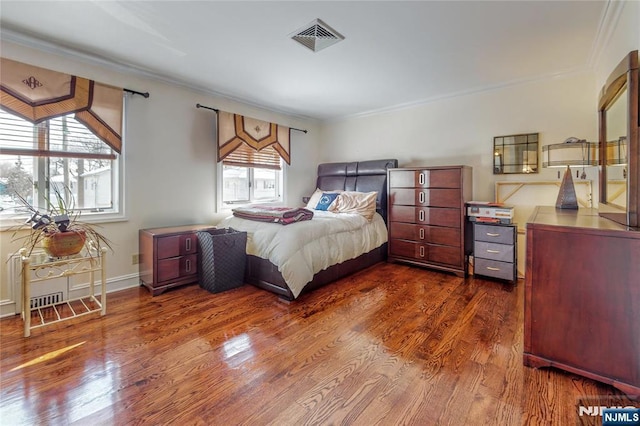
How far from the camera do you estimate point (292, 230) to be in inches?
113

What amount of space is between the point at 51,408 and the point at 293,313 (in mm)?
1543

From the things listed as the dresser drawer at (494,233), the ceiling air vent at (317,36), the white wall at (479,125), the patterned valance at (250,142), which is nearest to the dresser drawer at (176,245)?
the patterned valance at (250,142)

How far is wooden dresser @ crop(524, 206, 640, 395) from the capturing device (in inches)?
56.5

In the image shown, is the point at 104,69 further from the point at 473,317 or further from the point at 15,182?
the point at 473,317

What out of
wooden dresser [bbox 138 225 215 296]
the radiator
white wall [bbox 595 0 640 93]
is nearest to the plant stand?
the radiator

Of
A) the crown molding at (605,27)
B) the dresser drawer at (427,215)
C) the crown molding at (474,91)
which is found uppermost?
the crown molding at (474,91)

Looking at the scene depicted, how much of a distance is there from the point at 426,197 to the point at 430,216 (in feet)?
0.83

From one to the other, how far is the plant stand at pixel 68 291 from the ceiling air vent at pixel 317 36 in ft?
8.18

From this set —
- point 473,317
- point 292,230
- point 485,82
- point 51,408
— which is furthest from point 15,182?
point 485,82

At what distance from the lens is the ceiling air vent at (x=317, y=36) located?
2.35 m

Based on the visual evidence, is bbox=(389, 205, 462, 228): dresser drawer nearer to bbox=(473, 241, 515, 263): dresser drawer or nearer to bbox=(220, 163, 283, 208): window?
bbox=(473, 241, 515, 263): dresser drawer

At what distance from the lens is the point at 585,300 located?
1554 mm

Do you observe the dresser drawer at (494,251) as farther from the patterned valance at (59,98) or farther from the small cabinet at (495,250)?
the patterned valance at (59,98)

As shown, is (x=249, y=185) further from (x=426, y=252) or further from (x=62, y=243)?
(x=426, y=252)
